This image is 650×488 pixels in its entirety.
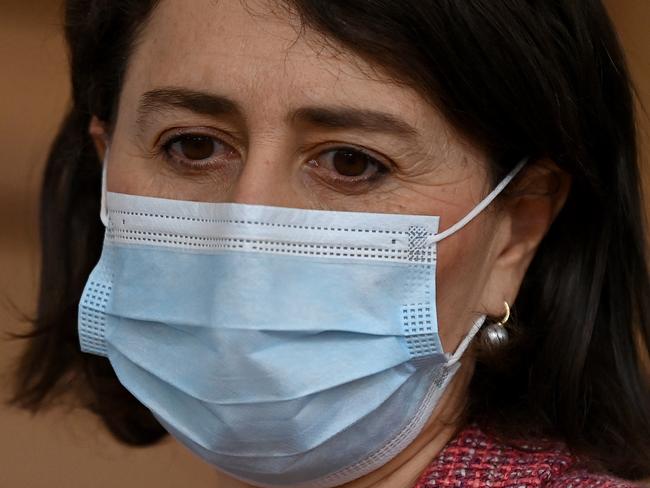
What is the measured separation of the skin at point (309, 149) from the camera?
2.48m

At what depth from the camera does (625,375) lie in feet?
9.61

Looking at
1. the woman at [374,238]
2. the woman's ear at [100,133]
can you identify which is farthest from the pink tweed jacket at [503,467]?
the woman's ear at [100,133]

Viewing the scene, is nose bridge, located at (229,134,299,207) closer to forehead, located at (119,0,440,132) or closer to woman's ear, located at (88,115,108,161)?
forehead, located at (119,0,440,132)

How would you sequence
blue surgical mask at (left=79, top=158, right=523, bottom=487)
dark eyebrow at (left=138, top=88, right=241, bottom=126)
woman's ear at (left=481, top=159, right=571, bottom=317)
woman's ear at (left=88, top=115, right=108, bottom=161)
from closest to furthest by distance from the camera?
blue surgical mask at (left=79, top=158, right=523, bottom=487)
dark eyebrow at (left=138, top=88, right=241, bottom=126)
woman's ear at (left=481, top=159, right=571, bottom=317)
woman's ear at (left=88, top=115, right=108, bottom=161)

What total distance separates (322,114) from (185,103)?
307mm

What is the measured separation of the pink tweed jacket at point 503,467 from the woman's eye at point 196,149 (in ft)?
2.49

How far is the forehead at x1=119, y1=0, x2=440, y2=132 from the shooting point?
8.11ft

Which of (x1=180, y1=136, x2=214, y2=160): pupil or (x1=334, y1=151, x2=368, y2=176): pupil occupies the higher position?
(x1=334, y1=151, x2=368, y2=176): pupil

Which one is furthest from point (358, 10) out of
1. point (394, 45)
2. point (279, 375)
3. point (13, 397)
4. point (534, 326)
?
point (13, 397)

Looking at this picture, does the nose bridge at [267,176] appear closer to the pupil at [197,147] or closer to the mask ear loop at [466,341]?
the pupil at [197,147]

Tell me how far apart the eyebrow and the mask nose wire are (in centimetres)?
20

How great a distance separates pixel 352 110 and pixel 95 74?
0.83m

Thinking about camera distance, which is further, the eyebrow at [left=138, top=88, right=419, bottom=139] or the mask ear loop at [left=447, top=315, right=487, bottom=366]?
the mask ear loop at [left=447, top=315, right=487, bottom=366]

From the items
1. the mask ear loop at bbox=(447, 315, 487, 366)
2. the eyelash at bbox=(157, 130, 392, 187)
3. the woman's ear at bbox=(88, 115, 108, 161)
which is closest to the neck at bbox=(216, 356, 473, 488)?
the mask ear loop at bbox=(447, 315, 487, 366)
